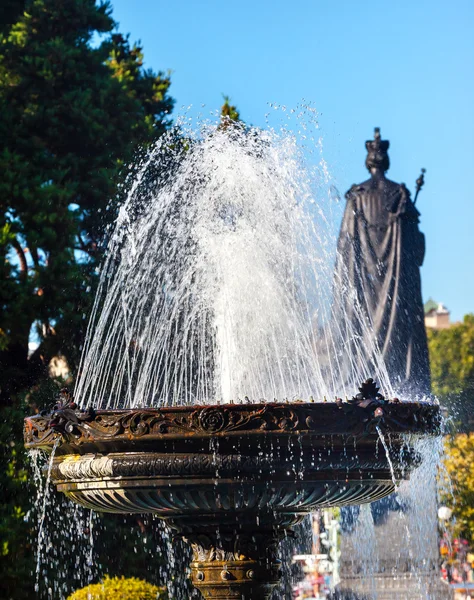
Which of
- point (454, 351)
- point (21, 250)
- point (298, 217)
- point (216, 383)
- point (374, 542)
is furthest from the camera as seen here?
point (454, 351)

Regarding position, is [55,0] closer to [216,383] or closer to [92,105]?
[92,105]

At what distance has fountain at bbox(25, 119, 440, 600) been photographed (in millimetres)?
6020

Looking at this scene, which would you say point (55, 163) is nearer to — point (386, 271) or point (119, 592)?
point (386, 271)

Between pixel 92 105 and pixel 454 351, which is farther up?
pixel 454 351

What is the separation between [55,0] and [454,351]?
1524 inches

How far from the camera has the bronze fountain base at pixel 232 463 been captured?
5.95 meters

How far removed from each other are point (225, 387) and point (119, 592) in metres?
2.81

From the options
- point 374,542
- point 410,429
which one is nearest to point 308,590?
point 374,542

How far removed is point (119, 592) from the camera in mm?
13094

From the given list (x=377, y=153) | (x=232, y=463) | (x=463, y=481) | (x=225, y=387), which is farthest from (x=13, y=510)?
(x=463, y=481)

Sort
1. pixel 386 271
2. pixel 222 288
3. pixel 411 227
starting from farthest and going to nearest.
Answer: pixel 411 227 → pixel 386 271 → pixel 222 288

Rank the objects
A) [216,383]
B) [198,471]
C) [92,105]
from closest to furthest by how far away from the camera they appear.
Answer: [198,471], [216,383], [92,105]

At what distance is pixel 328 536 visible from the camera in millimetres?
18812

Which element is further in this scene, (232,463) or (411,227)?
(411,227)
